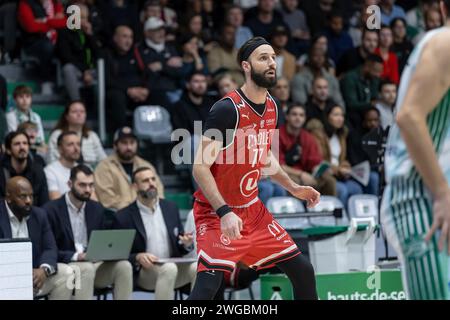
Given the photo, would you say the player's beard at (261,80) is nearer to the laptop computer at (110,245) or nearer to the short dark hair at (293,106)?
the laptop computer at (110,245)

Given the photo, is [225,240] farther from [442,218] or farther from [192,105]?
[192,105]

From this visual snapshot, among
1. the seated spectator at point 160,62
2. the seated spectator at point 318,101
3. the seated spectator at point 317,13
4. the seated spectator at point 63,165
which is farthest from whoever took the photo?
the seated spectator at point 317,13

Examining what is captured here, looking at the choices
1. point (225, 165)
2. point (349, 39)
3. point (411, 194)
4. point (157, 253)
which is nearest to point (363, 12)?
point (349, 39)

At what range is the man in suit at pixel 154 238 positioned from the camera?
946 cm

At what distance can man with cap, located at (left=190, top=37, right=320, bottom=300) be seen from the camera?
6.58 m

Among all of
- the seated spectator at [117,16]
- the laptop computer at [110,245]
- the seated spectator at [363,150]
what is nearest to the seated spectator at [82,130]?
the seated spectator at [117,16]

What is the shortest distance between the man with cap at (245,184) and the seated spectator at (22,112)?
476cm

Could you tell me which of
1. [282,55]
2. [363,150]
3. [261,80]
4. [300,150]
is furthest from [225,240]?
[282,55]

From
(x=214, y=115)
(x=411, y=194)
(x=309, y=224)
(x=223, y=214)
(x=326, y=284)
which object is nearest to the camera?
(x=411, y=194)

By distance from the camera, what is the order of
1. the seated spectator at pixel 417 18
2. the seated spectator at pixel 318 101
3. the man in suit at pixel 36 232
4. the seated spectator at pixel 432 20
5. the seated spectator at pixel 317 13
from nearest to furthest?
the man in suit at pixel 36 232 < the seated spectator at pixel 318 101 < the seated spectator at pixel 432 20 < the seated spectator at pixel 317 13 < the seated spectator at pixel 417 18

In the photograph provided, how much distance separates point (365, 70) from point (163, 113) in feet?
10.3

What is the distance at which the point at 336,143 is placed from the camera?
12992mm
